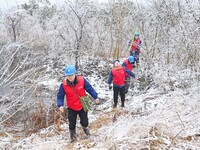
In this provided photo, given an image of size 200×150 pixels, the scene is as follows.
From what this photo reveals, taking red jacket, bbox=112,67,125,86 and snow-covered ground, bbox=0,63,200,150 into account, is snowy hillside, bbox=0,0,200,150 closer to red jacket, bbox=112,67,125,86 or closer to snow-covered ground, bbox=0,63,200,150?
snow-covered ground, bbox=0,63,200,150

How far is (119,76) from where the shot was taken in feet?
22.2

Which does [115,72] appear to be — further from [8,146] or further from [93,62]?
[93,62]

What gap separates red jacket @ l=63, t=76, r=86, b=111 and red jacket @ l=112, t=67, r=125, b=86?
196cm

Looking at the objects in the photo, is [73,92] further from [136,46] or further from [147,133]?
[136,46]

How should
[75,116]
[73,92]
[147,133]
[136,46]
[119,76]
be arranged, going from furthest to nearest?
1. [136,46]
2. [119,76]
3. [75,116]
4. [73,92]
5. [147,133]

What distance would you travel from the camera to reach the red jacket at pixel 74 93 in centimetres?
487

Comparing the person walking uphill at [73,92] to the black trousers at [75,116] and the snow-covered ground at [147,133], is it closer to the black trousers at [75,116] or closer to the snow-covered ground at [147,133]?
the black trousers at [75,116]

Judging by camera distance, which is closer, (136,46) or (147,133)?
(147,133)

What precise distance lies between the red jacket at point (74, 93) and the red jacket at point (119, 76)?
6.42 feet

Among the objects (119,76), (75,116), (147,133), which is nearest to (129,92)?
(119,76)

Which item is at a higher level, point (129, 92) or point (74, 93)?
point (74, 93)

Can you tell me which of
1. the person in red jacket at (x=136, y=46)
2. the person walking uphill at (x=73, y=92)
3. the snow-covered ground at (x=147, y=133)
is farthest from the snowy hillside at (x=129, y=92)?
the person walking uphill at (x=73, y=92)

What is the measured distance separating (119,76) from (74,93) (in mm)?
2094

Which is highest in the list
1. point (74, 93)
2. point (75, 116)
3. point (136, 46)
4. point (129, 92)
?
point (136, 46)
